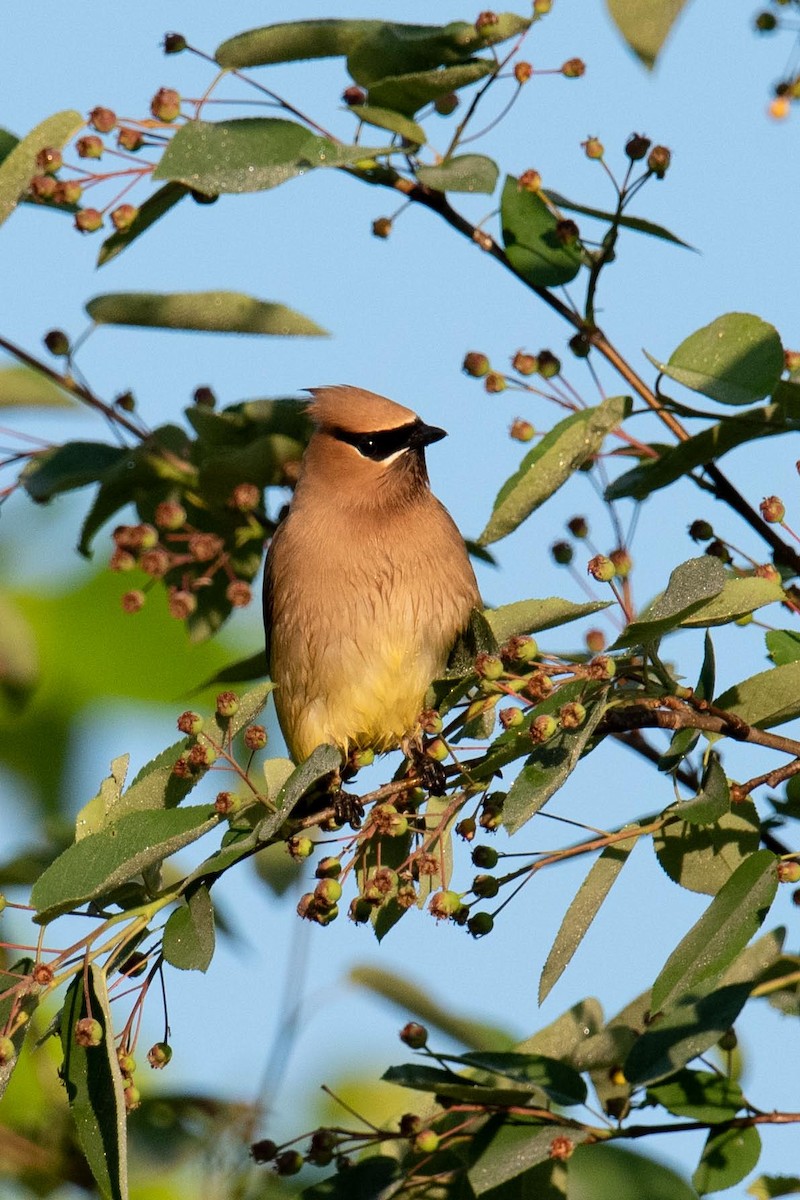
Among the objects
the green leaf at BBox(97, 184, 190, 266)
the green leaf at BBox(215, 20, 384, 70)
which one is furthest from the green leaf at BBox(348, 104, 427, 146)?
the green leaf at BBox(97, 184, 190, 266)

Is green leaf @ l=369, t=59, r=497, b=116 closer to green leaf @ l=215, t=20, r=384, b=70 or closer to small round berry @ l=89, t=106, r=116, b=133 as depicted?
green leaf @ l=215, t=20, r=384, b=70

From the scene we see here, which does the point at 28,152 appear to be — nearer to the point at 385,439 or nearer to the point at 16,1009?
the point at 16,1009

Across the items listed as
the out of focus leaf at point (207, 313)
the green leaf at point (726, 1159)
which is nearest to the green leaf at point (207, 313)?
the out of focus leaf at point (207, 313)

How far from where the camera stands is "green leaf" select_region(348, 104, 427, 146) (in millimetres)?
2998

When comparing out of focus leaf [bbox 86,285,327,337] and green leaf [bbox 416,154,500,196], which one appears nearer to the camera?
green leaf [bbox 416,154,500,196]

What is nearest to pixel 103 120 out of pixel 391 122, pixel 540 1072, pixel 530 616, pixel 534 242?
pixel 391 122

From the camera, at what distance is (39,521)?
17.3ft

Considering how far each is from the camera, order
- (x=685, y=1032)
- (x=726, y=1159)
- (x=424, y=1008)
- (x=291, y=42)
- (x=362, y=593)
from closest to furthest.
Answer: (x=685, y=1032), (x=726, y=1159), (x=291, y=42), (x=424, y=1008), (x=362, y=593)

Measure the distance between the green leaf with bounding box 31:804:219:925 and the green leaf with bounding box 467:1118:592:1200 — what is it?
0.62 metres

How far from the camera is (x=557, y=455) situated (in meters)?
3.01

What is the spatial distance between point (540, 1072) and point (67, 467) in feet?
5.51

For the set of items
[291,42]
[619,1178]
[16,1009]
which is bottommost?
[619,1178]

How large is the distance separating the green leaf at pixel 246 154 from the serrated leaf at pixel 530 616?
765mm

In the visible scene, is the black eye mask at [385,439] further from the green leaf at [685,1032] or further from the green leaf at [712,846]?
the green leaf at [685,1032]
